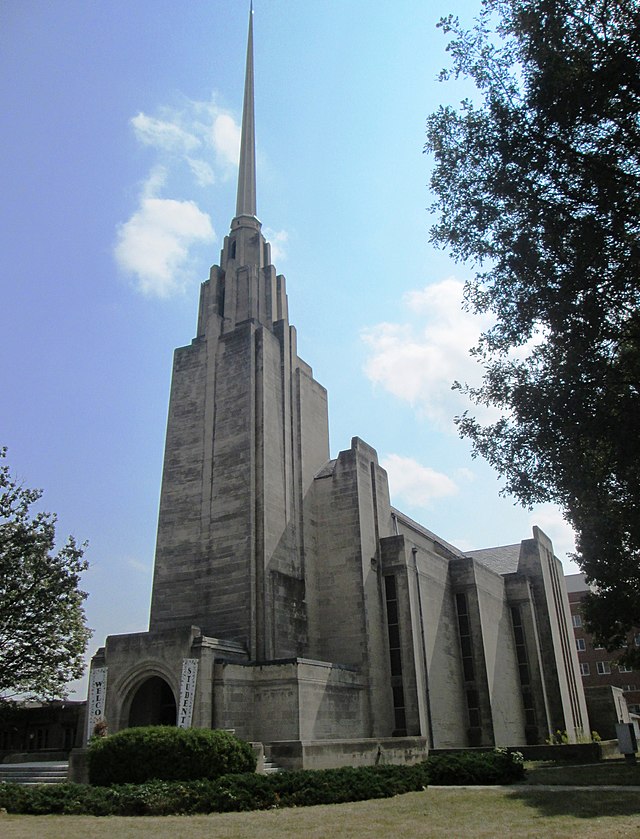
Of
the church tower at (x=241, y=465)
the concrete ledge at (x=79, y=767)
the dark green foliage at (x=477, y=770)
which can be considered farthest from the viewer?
the church tower at (x=241, y=465)

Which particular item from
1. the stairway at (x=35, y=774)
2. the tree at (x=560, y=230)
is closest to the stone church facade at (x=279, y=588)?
the stairway at (x=35, y=774)

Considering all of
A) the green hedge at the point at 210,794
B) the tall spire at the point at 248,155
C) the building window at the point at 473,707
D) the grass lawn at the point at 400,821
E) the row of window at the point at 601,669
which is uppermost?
the tall spire at the point at 248,155

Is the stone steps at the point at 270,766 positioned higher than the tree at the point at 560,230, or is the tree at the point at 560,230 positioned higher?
the tree at the point at 560,230

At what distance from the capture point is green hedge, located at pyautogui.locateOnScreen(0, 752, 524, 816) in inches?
573

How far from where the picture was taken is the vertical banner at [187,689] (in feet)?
73.4

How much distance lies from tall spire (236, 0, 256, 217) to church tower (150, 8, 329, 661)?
5.93ft

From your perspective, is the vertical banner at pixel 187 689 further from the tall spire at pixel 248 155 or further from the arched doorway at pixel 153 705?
the tall spire at pixel 248 155

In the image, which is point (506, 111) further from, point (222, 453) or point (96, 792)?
point (222, 453)

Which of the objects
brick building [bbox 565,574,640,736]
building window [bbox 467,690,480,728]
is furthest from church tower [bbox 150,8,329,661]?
brick building [bbox 565,574,640,736]

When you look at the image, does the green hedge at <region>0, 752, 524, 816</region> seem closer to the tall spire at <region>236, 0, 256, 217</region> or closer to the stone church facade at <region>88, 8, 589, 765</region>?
the stone church facade at <region>88, 8, 589, 765</region>

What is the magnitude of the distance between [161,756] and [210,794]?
303 centimetres

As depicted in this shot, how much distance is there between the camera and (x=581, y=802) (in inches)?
552

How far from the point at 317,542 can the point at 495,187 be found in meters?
21.0

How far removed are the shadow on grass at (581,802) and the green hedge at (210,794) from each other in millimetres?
3368
